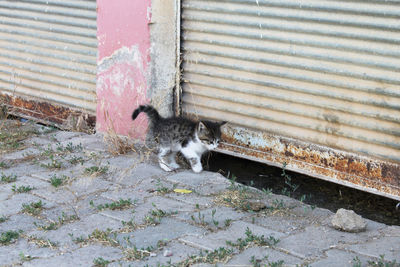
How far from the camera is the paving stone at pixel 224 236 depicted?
3.97 meters

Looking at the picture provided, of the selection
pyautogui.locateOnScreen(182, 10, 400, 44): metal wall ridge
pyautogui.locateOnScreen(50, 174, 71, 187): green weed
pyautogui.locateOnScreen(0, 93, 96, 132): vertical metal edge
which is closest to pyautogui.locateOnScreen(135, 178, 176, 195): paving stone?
pyautogui.locateOnScreen(50, 174, 71, 187): green weed

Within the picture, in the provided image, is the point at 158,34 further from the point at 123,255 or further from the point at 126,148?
the point at 123,255

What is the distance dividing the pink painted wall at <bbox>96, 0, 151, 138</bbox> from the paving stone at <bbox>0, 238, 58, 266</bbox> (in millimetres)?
2293

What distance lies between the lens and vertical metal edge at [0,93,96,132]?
7.05 m

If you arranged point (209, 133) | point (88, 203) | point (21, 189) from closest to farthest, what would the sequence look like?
point (88, 203) → point (21, 189) → point (209, 133)

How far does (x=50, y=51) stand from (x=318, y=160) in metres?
3.73

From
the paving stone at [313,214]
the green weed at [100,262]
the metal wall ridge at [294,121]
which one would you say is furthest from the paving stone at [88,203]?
the metal wall ridge at [294,121]

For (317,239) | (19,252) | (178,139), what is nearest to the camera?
(19,252)

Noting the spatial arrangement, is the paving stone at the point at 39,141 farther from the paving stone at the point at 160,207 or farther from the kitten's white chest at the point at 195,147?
the paving stone at the point at 160,207

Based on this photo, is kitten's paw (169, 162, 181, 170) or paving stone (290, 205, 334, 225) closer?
paving stone (290, 205, 334, 225)

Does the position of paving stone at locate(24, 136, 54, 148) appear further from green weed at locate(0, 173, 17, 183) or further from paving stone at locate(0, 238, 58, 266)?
paving stone at locate(0, 238, 58, 266)

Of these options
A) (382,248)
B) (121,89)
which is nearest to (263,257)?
(382,248)

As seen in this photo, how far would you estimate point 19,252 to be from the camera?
12.9 ft

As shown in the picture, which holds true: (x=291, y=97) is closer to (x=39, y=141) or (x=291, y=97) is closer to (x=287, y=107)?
(x=287, y=107)
